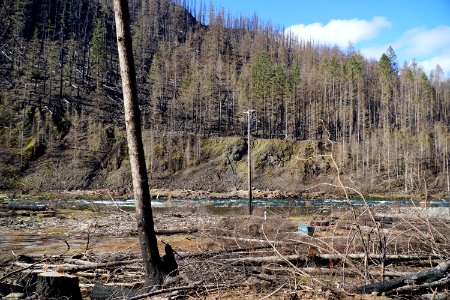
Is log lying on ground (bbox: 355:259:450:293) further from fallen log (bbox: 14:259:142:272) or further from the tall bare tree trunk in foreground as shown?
fallen log (bbox: 14:259:142:272)

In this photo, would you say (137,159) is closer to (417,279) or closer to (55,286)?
(55,286)

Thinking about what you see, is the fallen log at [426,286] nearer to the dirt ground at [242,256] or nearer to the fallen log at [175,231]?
the dirt ground at [242,256]

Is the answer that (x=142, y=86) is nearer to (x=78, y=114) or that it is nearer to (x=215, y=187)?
(x=78, y=114)

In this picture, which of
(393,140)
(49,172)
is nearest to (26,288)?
(49,172)

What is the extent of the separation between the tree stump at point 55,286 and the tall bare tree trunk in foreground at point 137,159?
3.54ft

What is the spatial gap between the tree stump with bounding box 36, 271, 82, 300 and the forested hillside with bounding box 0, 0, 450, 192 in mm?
50684

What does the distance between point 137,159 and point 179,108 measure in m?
97.5

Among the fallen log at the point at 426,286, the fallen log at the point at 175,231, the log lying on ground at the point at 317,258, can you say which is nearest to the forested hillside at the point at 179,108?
the fallen log at the point at 175,231

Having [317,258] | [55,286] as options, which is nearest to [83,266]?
[55,286]

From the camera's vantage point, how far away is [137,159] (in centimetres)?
612

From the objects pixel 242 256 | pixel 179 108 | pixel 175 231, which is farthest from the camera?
pixel 179 108

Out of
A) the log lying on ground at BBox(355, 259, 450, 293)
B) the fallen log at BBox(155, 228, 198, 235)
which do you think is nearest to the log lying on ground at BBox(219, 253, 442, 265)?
the log lying on ground at BBox(355, 259, 450, 293)

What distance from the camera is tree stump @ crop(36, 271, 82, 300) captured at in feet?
18.1

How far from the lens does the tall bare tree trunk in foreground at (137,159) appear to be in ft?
19.5
